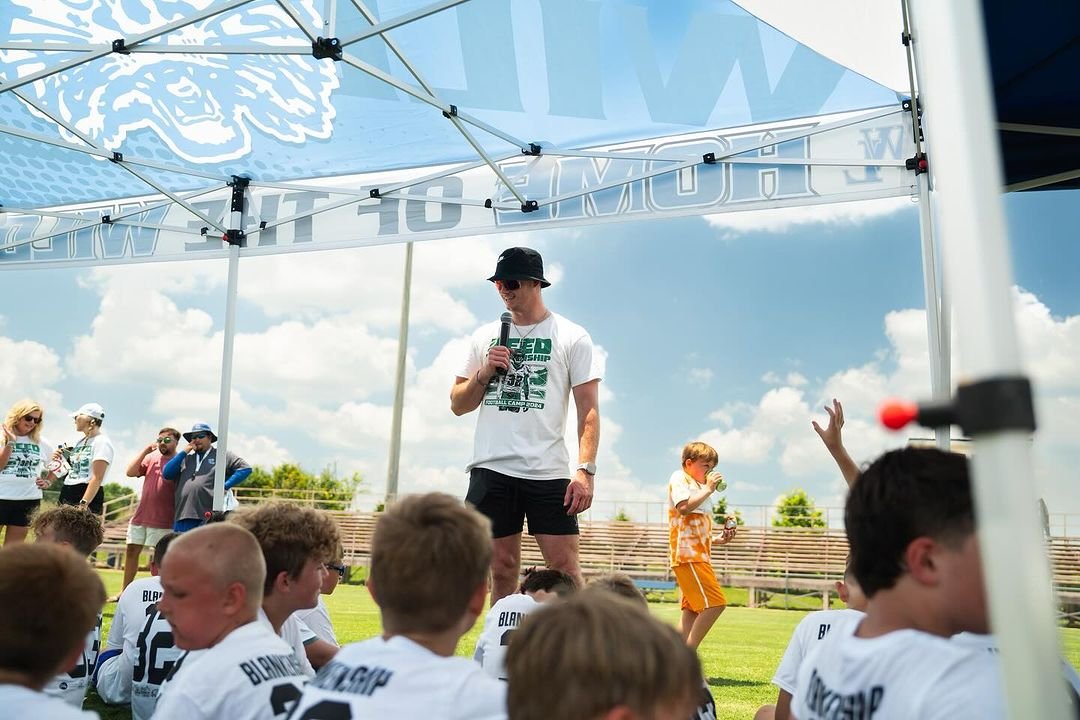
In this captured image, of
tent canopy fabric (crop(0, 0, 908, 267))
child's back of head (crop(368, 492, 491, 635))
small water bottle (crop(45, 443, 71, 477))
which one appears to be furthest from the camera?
small water bottle (crop(45, 443, 71, 477))

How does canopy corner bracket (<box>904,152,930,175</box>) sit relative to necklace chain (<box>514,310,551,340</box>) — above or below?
above

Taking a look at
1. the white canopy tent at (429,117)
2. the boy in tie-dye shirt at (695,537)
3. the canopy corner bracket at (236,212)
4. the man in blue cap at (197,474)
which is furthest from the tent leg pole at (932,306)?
the man in blue cap at (197,474)

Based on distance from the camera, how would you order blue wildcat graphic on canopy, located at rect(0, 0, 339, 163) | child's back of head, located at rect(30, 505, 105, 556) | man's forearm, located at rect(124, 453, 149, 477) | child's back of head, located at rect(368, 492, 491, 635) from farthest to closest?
1. man's forearm, located at rect(124, 453, 149, 477)
2. blue wildcat graphic on canopy, located at rect(0, 0, 339, 163)
3. child's back of head, located at rect(30, 505, 105, 556)
4. child's back of head, located at rect(368, 492, 491, 635)

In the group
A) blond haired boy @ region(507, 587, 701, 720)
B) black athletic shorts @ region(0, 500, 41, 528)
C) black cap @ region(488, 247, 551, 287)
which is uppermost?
black cap @ region(488, 247, 551, 287)

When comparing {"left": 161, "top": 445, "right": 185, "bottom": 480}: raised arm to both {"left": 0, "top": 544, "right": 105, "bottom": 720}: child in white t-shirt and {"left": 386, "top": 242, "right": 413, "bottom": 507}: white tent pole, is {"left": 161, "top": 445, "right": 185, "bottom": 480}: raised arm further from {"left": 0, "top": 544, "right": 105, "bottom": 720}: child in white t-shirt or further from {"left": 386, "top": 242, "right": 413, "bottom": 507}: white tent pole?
{"left": 386, "top": 242, "right": 413, "bottom": 507}: white tent pole

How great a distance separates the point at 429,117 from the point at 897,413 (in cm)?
470

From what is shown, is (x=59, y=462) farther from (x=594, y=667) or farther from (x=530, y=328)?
(x=594, y=667)

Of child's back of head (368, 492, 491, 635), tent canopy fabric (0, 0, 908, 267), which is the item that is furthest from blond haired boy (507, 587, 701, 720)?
tent canopy fabric (0, 0, 908, 267)

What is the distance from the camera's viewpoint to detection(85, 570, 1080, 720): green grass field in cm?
476

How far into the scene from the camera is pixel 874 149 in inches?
182

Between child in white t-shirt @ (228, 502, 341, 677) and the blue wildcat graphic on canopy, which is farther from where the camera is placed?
the blue wildcat graphic on canopy

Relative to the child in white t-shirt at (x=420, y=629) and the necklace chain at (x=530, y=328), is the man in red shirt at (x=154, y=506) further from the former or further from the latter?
the child in white t-shirt at (x=420, y=629)

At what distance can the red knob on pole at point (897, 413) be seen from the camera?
2.73ft

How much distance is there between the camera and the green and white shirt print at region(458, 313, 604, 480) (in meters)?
3.99
